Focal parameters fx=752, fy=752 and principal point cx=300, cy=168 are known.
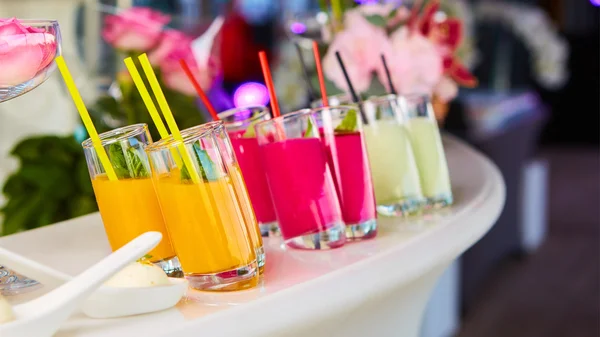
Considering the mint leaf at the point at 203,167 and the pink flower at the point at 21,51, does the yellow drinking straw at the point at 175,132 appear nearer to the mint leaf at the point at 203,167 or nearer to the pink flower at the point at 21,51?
the mint leaf at the point at 203,167

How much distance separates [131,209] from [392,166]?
18.5 inches

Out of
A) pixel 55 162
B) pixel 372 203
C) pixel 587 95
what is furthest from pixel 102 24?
pixel 587 95

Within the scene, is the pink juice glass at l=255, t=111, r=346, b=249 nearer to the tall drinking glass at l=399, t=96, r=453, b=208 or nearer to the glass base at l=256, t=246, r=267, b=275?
the glass base at l=256, t=246, r=267, b=275

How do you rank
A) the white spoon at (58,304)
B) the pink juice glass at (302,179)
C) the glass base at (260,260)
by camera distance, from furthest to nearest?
the pink juice glass at (302,179)
the glass base at (260,260)
the white spoon at (58,304)

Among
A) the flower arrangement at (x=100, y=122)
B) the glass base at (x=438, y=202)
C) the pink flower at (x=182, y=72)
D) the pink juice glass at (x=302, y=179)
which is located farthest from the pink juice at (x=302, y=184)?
the pink flower at (x=182, y=72)

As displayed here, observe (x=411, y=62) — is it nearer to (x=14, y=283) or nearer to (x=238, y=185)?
(x=238, y=185)

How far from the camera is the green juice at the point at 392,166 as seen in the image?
1.24 m

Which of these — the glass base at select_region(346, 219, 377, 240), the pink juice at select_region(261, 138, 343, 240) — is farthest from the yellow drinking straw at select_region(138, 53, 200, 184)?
the glass base at select_region(346, 219, 377, 240)

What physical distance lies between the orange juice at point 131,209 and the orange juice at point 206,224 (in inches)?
2.9

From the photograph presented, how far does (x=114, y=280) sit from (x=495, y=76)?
19.7 ft

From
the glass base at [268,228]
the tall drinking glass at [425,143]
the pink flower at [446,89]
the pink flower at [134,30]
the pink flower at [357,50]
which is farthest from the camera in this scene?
the pink flower at [134,30]

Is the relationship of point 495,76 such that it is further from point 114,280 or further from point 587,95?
point 114,280

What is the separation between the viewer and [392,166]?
1.24m

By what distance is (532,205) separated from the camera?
5.29 meters
